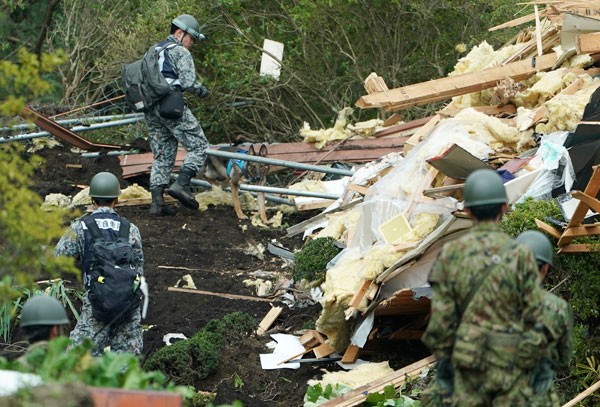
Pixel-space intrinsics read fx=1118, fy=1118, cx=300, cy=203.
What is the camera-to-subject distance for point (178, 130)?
43.6 ft

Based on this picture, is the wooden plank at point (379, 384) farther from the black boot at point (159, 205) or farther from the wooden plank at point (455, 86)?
the black boot at point (159, 205)

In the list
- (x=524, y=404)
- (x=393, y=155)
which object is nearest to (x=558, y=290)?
(x=524, y=404)

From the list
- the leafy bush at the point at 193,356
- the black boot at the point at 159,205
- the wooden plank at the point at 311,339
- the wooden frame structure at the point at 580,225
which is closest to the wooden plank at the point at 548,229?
the wooden frame structure at the point at 580,225

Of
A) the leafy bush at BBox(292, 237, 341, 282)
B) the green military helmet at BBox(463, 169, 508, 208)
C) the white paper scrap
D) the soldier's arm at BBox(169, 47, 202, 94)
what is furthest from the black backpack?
the soldier's arm at BBox(169, 47, 202, 94)

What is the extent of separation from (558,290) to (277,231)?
546 centimetres

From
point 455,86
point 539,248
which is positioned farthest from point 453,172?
point 539,248

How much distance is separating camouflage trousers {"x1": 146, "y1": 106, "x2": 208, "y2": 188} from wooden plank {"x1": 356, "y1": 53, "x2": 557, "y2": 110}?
2048mm

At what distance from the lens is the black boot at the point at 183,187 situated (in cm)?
1333

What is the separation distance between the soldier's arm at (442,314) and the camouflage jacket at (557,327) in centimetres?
48

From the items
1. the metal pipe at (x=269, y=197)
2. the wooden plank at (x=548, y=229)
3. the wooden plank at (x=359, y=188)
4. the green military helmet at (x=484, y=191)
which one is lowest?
the metal pipe at (x=269, y=197)

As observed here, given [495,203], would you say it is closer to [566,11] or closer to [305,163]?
[566,11]

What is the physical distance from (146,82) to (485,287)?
8055mm

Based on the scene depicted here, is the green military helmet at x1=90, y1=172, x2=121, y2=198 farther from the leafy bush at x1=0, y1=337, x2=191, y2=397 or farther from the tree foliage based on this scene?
the leafy bush at x1=0, y1=337, x2=191, y2=397

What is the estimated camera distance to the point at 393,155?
12.6 m
